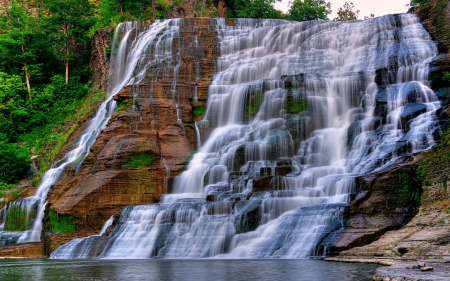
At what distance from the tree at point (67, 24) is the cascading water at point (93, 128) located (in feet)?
24.6

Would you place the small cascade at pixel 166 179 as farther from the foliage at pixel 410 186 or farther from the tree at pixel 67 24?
the tree at pixel 67 24

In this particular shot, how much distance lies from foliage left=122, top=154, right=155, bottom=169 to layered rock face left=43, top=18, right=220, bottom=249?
0.05 m

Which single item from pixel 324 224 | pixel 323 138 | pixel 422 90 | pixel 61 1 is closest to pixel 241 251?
pixel 324 224

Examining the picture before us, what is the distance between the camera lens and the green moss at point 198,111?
3256 centimetres

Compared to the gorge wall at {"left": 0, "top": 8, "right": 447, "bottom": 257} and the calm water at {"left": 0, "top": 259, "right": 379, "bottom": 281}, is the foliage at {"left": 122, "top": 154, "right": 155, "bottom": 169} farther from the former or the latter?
the calm water at {"left": 0, "top": 259, "right": 379, "bottom": 281}

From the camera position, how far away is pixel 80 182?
27.6m

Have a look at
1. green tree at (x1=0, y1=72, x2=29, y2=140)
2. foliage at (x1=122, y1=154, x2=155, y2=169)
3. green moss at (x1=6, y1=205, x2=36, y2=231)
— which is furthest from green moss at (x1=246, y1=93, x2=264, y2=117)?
green tree at (x1=0, y1=72, x2=29, y2=140)

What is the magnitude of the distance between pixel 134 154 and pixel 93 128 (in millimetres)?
7854

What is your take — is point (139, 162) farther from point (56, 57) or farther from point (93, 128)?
point (56, 57)

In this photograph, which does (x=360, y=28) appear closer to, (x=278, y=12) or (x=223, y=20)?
(x=223, y=20)

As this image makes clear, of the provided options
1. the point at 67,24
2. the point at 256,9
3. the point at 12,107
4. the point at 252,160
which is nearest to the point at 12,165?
the point at 12,107

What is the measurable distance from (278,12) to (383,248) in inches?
1732

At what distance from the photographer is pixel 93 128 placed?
3469 centimetres

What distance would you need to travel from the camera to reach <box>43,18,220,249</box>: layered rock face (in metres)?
26.1
